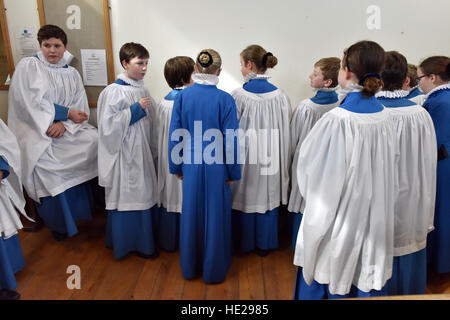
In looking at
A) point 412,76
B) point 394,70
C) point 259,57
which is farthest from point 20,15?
point 412,76

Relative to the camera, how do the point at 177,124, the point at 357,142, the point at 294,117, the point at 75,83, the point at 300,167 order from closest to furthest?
the point at 357,142 → the point at 300,167 → the point at 177,124 → the point at 294,117 → the point at 75,83

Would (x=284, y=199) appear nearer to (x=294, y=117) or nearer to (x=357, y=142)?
(x=294, y=117)

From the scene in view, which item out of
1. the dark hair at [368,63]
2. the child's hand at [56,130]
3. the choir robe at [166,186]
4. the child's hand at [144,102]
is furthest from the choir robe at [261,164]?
the child's hand at [56,130]

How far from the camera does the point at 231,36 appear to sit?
9.95ft

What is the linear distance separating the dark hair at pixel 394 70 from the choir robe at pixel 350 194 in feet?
1.14

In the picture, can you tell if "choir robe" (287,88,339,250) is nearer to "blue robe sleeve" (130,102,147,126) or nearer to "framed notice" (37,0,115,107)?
"blue robe sleeve" (130,102,147,126)

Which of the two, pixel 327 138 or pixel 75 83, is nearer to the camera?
pixel 327 138

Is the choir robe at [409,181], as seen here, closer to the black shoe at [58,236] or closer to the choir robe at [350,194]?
the choir robe at [350,194]

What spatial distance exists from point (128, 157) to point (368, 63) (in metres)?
1.68

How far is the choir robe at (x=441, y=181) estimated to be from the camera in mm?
2209

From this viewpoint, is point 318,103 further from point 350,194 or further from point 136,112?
point 136,112

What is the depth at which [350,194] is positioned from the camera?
1.59m

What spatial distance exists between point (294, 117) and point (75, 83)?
73.2 inches

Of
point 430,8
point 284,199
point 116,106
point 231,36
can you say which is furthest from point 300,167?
point 430,8
